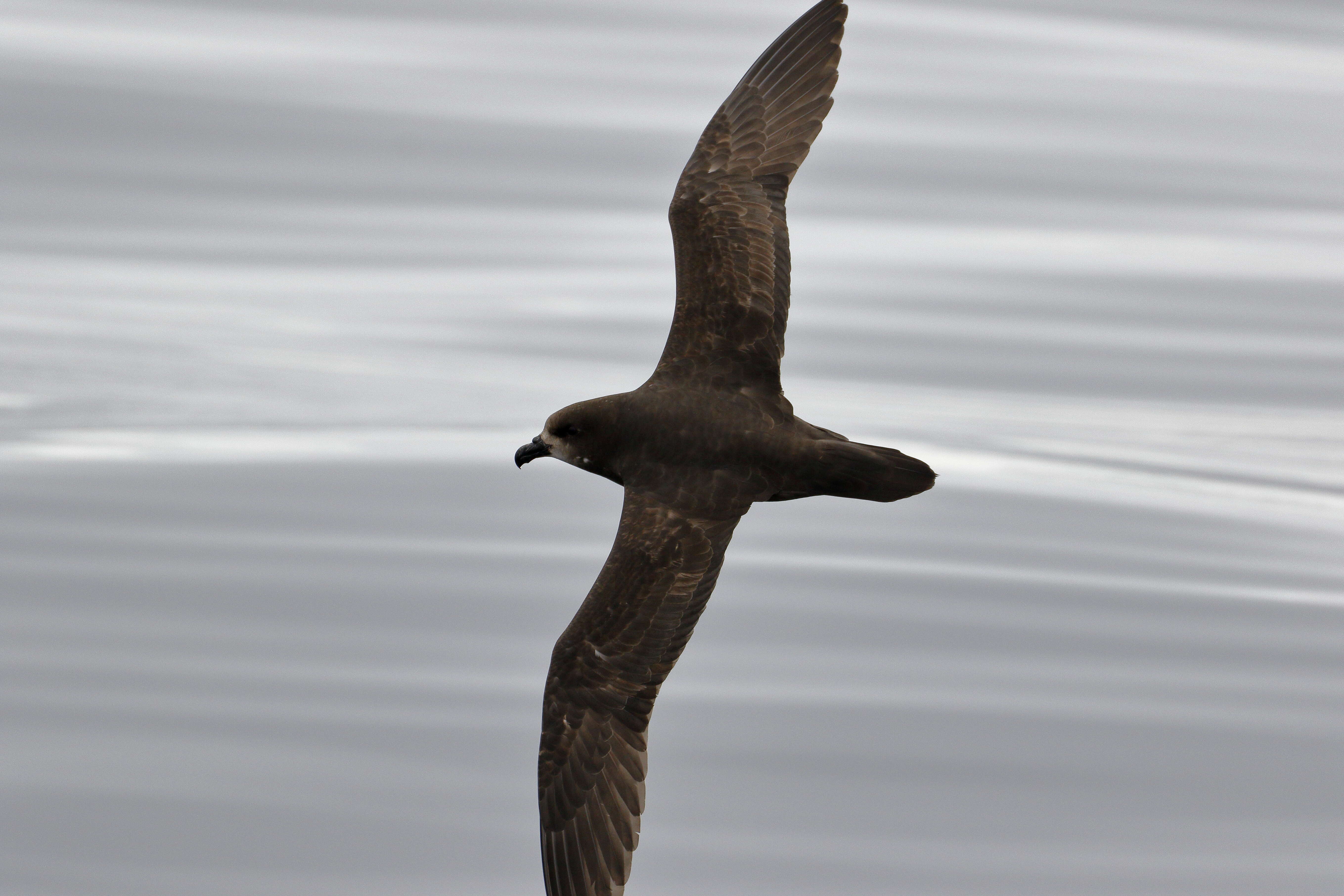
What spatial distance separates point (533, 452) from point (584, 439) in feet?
0.87

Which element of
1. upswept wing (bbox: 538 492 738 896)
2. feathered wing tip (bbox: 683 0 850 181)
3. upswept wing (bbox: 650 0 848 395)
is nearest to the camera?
upswept wing (bbox: 538 492 738 896)

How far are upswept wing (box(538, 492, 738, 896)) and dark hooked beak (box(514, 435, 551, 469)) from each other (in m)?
0.46

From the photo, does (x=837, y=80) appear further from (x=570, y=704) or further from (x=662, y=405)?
(x=570, y=704)

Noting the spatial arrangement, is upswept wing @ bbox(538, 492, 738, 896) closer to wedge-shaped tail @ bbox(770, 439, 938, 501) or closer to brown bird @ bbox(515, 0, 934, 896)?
brown bird @ bbox(515, 0, 934, 896)

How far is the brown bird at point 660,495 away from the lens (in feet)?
21.4

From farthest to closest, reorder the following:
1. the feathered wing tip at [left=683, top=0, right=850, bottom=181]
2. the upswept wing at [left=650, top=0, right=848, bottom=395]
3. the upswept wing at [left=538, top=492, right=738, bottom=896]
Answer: the feathered wing tip at [left=683, top=0, right=850, bottom=181], the upswept wing at [left=650, top=0, right=848, bottom=395], the upswept wing at [left=538, top=492, right=738, bottom=896]

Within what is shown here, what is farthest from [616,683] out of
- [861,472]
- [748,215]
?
[748,215]

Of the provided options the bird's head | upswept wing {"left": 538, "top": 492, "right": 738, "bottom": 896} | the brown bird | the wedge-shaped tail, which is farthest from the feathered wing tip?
upswept wing {"left": 538, "top": 492, "right": 738, "bottom": 896}

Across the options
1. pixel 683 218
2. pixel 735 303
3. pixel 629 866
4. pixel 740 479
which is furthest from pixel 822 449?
pixel 629 866

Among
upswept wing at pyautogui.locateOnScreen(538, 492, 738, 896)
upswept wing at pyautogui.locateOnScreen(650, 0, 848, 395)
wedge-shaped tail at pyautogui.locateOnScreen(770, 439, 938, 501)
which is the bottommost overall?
upswept wing at pyautogui.locateOnScreen(538, 492, 738, 896)

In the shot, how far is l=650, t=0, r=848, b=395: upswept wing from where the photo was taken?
6922mm

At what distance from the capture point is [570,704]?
260 inches

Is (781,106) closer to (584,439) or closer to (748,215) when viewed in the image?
(748,215)

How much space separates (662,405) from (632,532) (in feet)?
1.67
